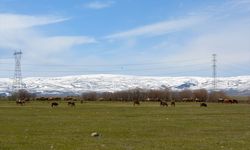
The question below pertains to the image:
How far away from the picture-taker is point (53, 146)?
23938 mm

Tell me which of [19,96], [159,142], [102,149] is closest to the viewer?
[102,149]

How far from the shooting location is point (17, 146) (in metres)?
24.1

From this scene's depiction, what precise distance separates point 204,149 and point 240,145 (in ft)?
9.06

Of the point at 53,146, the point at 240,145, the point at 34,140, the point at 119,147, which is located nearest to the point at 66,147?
the point at 53,146

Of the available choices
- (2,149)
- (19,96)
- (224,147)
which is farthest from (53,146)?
(19,96)

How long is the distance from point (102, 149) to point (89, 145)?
1989mm

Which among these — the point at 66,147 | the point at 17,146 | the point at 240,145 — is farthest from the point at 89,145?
the point at 240,145

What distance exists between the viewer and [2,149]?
22.8m

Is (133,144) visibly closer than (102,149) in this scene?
No

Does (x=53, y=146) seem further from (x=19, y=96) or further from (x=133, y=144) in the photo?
(x=19, y=96)

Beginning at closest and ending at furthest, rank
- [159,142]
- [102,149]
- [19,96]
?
[102,149] < [159,142] < [19,96]

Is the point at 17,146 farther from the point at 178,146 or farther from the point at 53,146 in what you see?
the point at 178,146

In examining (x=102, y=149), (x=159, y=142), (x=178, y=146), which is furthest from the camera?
(x=159, y=142)

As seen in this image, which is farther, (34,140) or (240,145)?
(34,140)
